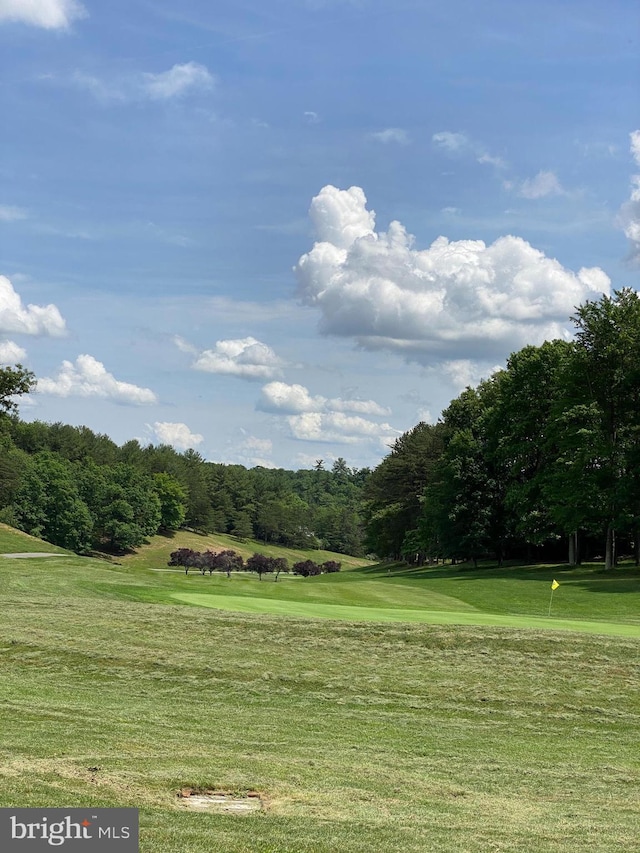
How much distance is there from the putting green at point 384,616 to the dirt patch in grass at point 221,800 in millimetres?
13727

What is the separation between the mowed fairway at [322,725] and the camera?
27.8ft

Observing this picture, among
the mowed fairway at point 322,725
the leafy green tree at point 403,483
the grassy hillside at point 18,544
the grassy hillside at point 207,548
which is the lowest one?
the grassy hillside at point 207,548

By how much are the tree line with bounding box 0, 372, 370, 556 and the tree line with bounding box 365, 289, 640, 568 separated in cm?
3100

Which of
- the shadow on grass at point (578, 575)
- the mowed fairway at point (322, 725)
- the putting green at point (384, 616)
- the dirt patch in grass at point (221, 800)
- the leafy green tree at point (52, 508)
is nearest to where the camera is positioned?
the mowed fairway at point (322, 725)

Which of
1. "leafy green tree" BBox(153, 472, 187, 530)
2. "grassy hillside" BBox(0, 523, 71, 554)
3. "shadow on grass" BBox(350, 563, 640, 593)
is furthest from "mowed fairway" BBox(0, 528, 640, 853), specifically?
"leafy green tree" BBox(153, 472, 187, 530)

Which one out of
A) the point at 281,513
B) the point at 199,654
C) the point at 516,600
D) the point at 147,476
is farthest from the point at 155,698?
the point at 281,513

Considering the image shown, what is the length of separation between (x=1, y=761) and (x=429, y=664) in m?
10.3

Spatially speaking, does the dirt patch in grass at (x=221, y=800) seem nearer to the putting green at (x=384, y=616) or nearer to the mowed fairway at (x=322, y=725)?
the mowed fairway at (x=322, y=725)

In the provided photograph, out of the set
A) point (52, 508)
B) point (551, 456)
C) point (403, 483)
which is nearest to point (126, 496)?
point (52, 508)

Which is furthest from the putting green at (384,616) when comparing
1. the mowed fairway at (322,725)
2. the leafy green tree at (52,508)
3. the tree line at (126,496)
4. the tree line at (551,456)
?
the leafy green tree at (52,508)

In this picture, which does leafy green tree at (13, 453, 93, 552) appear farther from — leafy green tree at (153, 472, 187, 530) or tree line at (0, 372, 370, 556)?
leafy green tree at (153, 472, 187, 530)

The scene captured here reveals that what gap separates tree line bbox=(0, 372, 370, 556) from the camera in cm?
11294

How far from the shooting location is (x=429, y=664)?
17953 mm

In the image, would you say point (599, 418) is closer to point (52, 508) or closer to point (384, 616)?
point (384, 616)
